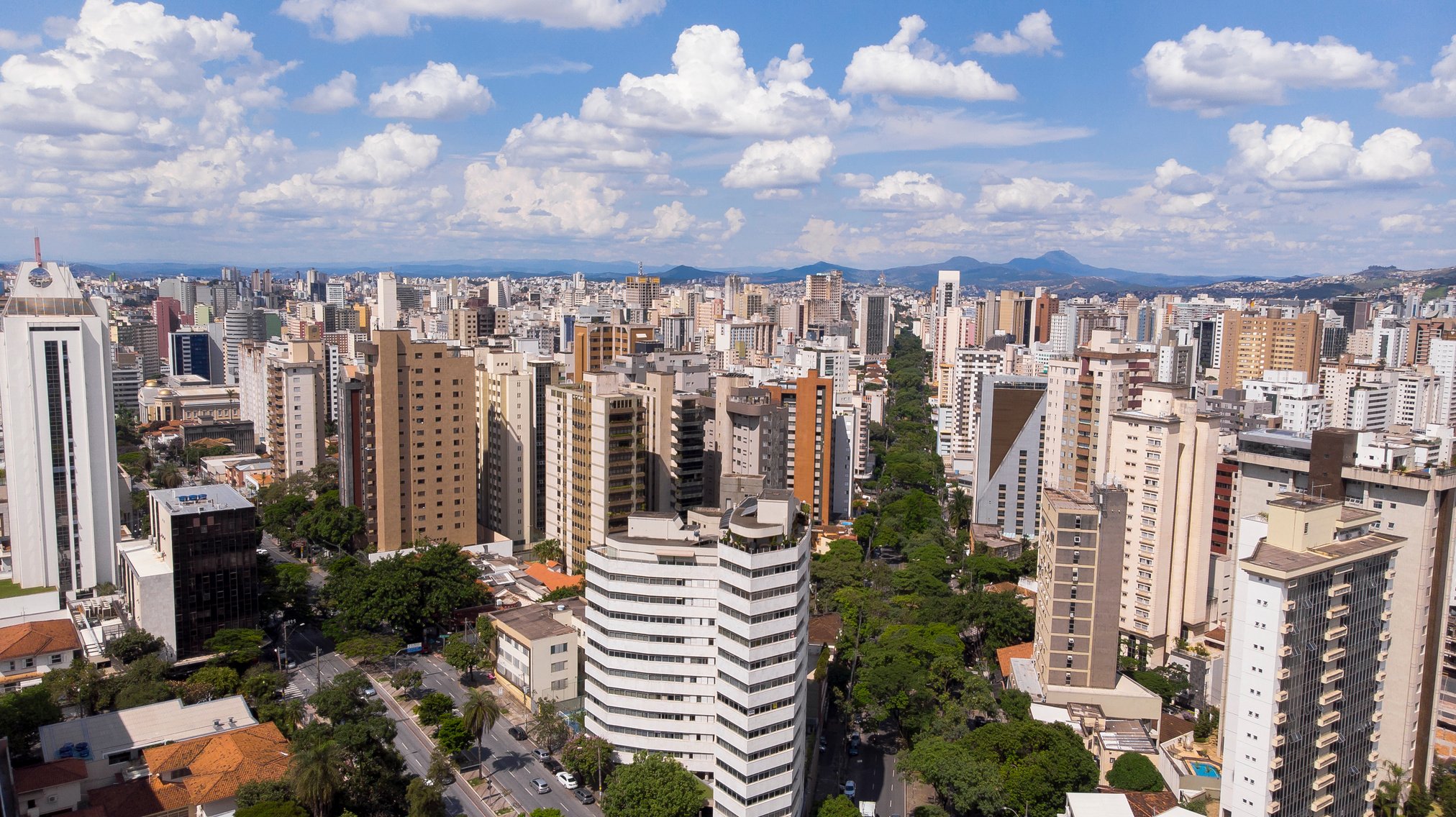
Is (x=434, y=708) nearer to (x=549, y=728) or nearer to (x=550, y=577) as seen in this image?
(x=549, y=728)

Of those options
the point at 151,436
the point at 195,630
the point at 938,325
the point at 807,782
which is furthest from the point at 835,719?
the point at 938,325

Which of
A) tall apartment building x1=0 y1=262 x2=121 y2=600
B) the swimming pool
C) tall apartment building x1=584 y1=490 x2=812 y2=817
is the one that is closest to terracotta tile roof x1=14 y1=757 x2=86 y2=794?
tall apartment building x1=584 y1=490 x2=812 y2=817

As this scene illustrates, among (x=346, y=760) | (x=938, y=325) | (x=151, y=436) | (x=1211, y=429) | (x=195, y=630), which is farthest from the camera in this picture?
(x=938, y=325)

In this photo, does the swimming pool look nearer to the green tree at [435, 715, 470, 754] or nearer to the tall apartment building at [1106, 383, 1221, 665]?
the tall apartment building at [1106, 383, 1221, 665]

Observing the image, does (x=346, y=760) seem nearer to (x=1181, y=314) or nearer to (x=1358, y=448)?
(x=1358, y=448)

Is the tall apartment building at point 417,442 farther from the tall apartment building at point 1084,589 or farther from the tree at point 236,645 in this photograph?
the tall apartment building at point 1084,589

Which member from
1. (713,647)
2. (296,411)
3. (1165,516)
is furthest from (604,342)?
(713,647)
